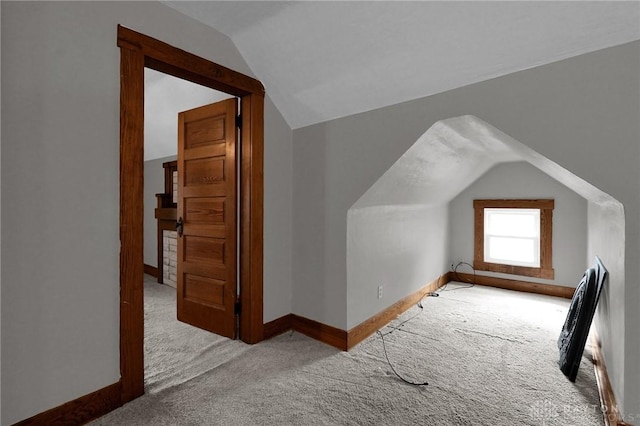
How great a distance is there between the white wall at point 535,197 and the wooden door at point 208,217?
3396 mm

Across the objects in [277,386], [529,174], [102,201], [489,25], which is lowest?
[277,386]

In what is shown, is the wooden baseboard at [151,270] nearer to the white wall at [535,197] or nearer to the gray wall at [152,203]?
the gray wall at [152,203]

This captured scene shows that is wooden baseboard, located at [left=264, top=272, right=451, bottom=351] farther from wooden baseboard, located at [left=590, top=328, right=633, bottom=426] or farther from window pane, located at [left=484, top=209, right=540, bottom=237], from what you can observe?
window pane, located at [left=484, top=209, right=540, bottom=237]

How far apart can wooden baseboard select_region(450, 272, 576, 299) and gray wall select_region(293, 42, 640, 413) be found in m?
2.07

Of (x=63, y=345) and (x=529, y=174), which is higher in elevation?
(x=529, y=174)

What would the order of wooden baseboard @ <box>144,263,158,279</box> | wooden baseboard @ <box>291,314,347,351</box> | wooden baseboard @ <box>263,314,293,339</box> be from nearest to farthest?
wooden baseboard @ <box>291,314,347,351</box> < wooden baseboard @ <box>263,314,293,339</box> < wooden baseboard @ <box>144,263,158,279</box>

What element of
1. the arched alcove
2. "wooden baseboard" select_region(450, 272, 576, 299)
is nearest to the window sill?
"wooden baseboard" select_region(450, 272, 576, 299)

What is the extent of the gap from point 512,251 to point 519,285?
0.47 meters

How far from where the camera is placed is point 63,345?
1.55m

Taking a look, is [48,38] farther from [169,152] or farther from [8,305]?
[169,152]

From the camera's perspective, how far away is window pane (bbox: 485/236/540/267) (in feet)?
13.6

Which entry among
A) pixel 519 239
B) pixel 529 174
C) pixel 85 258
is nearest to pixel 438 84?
pixel 85 258

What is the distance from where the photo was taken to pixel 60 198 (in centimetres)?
154

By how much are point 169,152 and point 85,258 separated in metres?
3.34
